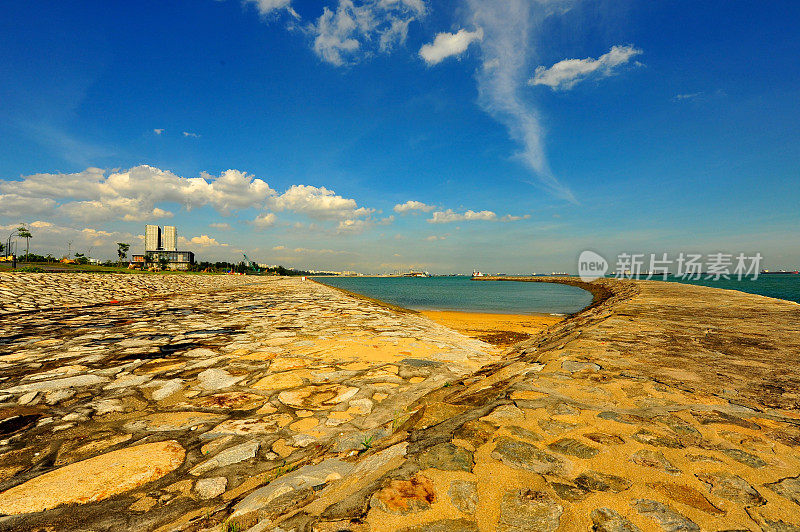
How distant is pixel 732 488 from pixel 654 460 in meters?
0.25

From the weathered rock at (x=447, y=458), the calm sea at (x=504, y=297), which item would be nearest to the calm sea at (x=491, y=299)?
the calm sea at (x=504, y=297)

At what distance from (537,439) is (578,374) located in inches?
52.4

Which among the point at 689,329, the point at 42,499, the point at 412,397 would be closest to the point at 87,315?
A: the point at 42,499

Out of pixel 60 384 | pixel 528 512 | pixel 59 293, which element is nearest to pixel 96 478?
pixel 60 384

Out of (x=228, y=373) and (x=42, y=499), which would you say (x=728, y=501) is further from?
(x=228, y=373)

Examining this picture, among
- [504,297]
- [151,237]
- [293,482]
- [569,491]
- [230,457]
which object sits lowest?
[504,297]

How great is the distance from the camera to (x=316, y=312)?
892cm

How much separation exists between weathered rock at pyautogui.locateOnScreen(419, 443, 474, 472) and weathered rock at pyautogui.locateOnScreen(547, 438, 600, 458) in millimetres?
445

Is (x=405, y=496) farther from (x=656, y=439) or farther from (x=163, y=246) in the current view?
(x=163, y=246)

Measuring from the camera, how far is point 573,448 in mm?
1591

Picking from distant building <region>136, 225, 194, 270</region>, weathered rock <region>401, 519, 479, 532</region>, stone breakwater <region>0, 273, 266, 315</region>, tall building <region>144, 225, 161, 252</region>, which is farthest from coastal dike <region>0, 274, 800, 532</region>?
tall building <region>144, 225, 161, 252</region>

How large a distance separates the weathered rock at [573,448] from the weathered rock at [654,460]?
159 mm

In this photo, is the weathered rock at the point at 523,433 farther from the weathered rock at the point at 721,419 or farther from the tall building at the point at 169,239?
the tall building at the point at 169,239

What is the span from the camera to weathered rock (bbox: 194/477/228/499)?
174 centimetres
